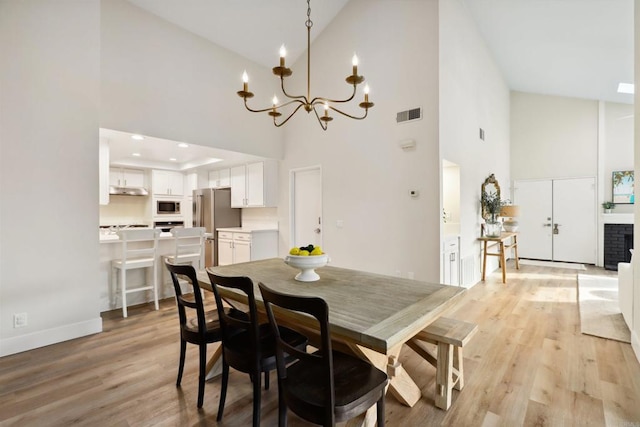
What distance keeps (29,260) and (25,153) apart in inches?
37.8

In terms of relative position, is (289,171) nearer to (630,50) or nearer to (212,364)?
(212,364)

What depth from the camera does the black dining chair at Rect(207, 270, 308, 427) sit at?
1542 millimetres

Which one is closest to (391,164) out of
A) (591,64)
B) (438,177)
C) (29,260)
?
(438,177)

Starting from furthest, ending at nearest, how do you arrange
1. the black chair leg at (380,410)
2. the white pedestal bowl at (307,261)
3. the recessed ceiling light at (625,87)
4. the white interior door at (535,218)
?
the white interior door at (535,218)
the recessed ceiling light at (625,87)
the white pedestal bowl at (307,261)
the black chair leg at (380,410)

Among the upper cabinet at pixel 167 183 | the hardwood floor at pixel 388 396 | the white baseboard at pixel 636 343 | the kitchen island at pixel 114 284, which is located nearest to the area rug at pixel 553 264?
the hardwood floor at pixel 388 396

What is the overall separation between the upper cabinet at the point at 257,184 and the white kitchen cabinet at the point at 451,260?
317 cm

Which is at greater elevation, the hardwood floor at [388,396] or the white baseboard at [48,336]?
the white baseboard at [48,336]

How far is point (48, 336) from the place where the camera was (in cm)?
278

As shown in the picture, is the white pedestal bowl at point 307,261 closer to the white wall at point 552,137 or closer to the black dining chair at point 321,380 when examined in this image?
the black dining chair at point 321,380

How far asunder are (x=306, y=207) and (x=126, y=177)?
149 inches

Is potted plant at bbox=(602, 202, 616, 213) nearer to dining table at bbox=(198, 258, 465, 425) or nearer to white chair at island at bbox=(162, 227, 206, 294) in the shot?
dining table at bbox=(198, 258, 465, 425)

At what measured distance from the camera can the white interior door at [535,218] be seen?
6.73 metres

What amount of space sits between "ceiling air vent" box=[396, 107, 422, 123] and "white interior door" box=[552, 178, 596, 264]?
4794 millimetres

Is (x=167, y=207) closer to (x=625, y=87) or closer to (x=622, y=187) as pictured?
(x=625, y=87)
